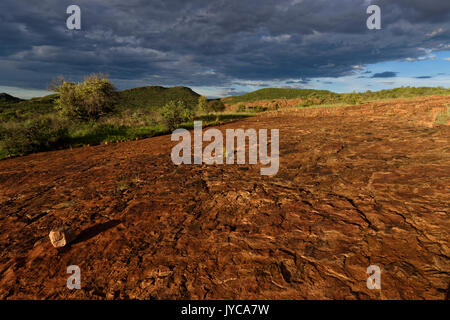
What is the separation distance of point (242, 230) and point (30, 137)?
971 centimetres

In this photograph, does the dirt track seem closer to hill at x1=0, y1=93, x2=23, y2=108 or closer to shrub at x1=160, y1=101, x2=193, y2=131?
shrub at x1=160, y1=101, x2=193, y2=131

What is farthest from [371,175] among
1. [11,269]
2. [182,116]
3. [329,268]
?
[182,116]

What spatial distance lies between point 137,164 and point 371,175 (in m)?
4.57

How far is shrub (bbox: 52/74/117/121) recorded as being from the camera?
14016 mm

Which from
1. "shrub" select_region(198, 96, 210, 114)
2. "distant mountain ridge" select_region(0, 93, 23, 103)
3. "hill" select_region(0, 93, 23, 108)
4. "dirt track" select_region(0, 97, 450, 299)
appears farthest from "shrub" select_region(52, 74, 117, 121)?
"distant mountain ridge" select_region(0, 93, 23, 103)

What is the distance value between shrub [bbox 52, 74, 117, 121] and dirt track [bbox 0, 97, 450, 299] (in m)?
11.3

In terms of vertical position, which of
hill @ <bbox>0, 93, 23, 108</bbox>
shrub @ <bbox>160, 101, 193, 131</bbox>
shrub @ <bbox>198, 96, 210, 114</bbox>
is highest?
hill @ <bbox>0, 93, 23, 108</bbox>

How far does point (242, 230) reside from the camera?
7.73ft

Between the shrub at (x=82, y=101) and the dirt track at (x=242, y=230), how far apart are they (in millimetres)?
11345

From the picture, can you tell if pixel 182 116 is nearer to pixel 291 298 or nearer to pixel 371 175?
pixel 371 175

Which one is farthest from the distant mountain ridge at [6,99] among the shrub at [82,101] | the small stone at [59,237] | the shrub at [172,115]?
the small stone at [59,237]

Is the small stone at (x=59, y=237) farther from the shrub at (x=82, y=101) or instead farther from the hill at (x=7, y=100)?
the hill at (x=7, y=100)

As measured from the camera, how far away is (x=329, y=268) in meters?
1.78

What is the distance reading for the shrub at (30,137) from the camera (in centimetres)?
798
